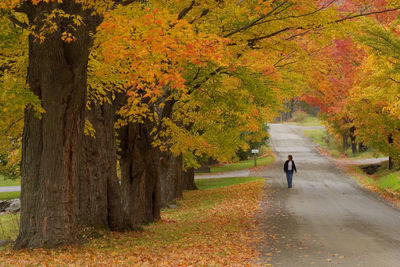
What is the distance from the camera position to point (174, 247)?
37.7 feet

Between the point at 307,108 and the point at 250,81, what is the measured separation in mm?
75261

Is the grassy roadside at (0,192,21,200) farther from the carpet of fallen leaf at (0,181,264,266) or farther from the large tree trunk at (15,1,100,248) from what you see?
the large tree trunk at (15,1,100,248)

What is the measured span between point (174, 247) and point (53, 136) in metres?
3.72

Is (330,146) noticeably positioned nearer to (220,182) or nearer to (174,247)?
(220,182)

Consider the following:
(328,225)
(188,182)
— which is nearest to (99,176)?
(328,225)

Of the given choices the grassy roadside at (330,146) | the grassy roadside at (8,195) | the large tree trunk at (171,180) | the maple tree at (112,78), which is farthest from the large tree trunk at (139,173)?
the grassy roadside at (330,146)

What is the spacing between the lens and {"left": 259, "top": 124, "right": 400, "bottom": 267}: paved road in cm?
1002

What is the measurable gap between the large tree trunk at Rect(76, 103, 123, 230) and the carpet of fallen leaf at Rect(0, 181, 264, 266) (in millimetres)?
564

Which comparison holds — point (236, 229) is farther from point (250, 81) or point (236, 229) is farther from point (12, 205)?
point (12, 205)

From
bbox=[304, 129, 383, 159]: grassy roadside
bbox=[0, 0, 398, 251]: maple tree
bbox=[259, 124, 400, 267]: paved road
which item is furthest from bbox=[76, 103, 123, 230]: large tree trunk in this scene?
bbox=[304, 129, 383, 159]: grassy roadside

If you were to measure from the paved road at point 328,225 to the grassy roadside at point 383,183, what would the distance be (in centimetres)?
68

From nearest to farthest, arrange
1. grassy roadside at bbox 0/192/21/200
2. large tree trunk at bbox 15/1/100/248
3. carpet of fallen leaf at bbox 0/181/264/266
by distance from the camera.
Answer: carpet of fallen leaf at bbox 0/181/264/266
large tree trunk at bbox 15/1/100/248
grassy roadside at bbox 0/192/21/200

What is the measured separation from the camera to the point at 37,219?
9.98m

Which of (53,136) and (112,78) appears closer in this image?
(53,136)
